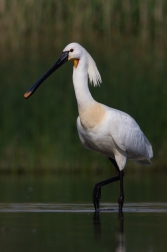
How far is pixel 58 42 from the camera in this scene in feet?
48.9

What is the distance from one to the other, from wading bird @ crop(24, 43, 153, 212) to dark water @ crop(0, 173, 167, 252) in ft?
1.78

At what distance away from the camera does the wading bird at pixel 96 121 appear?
9438mm

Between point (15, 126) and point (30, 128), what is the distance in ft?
0.75

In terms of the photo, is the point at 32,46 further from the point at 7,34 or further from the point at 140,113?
the point at 140,113

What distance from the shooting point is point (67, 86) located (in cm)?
1417

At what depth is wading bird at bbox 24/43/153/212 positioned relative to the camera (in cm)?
944

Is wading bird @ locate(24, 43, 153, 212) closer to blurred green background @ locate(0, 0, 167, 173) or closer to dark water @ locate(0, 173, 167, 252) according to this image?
dark water @ locate(0, 173, 167, 252)
